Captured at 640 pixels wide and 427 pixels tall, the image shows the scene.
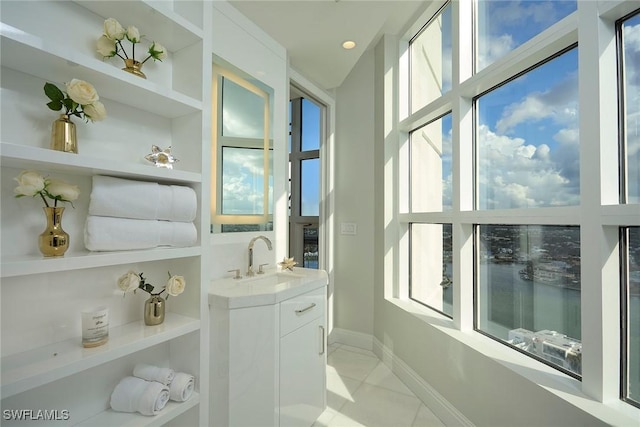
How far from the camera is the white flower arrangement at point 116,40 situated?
1.17 metres

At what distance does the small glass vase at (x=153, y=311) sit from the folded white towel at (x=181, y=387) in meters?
0.27

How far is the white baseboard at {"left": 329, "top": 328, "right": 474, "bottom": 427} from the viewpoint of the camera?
182cm

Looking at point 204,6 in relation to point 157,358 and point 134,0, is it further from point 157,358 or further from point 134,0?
point 157,358

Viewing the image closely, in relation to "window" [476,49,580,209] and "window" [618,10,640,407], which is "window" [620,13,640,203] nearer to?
"window" [618,10,640,407]

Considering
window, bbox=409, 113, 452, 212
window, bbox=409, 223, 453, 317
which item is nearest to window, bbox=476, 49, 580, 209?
window, bbox=409, 113, 452, 212

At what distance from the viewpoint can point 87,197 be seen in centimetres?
120

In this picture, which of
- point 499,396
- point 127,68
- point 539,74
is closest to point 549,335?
point 499,396

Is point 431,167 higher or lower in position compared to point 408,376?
higher

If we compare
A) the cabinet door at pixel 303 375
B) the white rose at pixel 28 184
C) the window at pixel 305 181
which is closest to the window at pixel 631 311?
the cabinet door at pixel 303 375

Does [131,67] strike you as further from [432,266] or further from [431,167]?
[432,266]

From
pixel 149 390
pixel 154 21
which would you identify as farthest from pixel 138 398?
pixel 154 21

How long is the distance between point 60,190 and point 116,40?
0.66 m

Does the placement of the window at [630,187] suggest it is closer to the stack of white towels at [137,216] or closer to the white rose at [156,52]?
the stack of white towels at [137,216]

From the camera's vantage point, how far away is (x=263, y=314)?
150 centimetres
